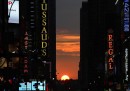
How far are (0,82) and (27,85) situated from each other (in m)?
50.8

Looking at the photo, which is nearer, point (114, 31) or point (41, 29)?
point (41, 29)

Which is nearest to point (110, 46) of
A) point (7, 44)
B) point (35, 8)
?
point (35, 8)

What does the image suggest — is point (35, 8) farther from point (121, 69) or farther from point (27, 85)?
point (27, 85)

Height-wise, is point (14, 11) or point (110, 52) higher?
point (14, 11)

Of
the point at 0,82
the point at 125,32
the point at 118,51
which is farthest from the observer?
the point at 118,51

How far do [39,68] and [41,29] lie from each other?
1597cm

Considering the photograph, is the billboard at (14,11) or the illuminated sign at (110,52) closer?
the billboard at (14,11)

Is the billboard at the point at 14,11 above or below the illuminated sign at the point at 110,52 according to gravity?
above

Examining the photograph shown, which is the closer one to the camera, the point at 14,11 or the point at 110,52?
the point at 14,11

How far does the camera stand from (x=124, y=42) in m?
132

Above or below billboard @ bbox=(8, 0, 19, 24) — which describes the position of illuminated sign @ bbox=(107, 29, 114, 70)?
below

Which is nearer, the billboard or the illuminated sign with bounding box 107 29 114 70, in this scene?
the billboard

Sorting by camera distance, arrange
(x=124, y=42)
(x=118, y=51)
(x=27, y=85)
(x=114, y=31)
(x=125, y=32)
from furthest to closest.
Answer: (x=114, y=31) → (x=118, y=51) → (x=124, y=42) → (x=125, y=32) → (x=27, y=85)

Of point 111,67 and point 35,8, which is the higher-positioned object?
point 35,8
